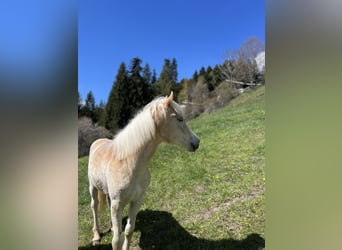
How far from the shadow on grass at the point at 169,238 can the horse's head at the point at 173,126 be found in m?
0.75

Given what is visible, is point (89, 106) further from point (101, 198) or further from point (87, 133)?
point (101, 198)

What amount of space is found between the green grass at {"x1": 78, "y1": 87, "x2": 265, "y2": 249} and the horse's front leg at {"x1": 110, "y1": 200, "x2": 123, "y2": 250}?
32cm

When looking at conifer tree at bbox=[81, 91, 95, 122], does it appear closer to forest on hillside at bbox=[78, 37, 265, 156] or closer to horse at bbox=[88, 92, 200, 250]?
forest on hillside at bbox=[78, 37, 265, 156]

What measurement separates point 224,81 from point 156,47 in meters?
0.63

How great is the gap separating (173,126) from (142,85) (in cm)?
53

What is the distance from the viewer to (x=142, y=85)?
2.03 meters

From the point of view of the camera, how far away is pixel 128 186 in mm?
1650

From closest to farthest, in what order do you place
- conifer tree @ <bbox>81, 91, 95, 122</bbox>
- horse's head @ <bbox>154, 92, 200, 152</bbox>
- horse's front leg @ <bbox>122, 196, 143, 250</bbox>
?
horse's head @ <bbox>154, 92, 200, 152</bbox> → horse's front leg @ <bbox>122, 196, 143, 250</bbox> → conifer tree @ <bbox>81, 91, 95, 122</bbox>

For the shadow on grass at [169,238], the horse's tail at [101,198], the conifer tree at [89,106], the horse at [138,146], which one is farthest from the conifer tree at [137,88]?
the shadow on grass at [169,238]

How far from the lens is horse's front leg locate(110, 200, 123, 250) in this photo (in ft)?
5.47

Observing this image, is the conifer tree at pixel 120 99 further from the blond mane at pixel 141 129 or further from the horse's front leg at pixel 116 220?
the horse's front leg at pixel 116 220

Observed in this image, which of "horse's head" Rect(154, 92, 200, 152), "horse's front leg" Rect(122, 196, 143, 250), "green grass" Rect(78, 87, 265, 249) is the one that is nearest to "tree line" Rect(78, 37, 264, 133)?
"green grass" Rect(78, 87, 265, 249)

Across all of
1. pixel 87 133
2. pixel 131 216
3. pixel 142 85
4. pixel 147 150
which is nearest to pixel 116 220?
pixel 131 216

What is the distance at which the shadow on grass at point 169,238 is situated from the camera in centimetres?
195
